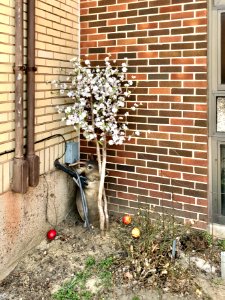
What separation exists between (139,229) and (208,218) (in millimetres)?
685

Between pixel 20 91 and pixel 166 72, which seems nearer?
pixel 20 91

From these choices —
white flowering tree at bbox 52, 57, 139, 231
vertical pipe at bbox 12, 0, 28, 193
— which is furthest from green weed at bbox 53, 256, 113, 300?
vertical pipe at bbox 12, 0, 28, 193

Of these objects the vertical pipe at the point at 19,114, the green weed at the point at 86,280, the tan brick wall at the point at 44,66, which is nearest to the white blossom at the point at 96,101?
the tan brick wall at the point at 44,66

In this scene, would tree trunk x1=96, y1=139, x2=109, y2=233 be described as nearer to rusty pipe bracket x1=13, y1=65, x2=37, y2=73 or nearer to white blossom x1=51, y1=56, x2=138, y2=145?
white blossom x1=51, y1=56, x2=138, y2=145

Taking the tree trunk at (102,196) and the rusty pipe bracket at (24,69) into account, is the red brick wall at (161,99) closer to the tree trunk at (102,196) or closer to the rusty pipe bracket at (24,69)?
the tree trunk at (102,196)

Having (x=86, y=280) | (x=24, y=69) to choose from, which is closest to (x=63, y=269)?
(x=86, y=280)

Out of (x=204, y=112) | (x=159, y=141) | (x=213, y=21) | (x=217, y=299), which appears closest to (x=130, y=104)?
(x=159, y=141)

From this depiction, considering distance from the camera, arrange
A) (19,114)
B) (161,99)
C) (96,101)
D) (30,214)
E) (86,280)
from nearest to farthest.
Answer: (86,280), (19,114), (30,214), (96,101), (161,99)

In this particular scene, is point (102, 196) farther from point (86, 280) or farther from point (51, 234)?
point (86, 280)

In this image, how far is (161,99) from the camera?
3711 mm

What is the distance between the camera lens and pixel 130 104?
389 cm

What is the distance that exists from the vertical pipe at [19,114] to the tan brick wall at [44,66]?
45mm

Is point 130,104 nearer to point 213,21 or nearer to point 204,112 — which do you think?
point 204,112

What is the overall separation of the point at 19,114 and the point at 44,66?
64cm
